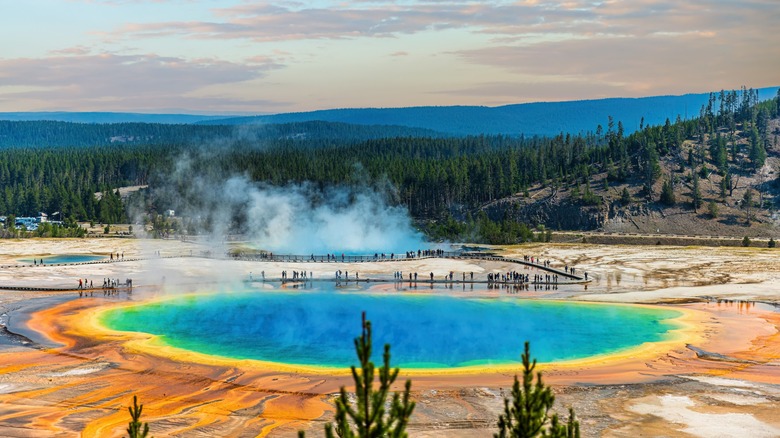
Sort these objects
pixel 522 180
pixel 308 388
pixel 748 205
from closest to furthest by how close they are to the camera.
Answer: pixel 308 388 → pixel 748 205 → pixel 522 180

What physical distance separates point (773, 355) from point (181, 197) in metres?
94.1

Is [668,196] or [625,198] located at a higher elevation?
[668,196]

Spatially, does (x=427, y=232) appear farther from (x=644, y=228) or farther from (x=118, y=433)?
(x=118, y=433)

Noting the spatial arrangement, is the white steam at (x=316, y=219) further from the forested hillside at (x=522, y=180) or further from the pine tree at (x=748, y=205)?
the pine tree at (x=748, y=205)

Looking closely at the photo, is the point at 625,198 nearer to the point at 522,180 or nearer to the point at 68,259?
the point at 522,180

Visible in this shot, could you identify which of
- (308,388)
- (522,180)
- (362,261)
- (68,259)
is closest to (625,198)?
(522,180)

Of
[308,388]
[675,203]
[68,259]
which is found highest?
[675,203]

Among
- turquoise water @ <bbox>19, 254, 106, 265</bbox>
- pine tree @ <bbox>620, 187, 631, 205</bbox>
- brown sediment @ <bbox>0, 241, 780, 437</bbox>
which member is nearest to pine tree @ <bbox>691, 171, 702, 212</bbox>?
pine tree @ <bbox>620, 187, 631, 205</bbox>

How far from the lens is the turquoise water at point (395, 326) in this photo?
34906 mm

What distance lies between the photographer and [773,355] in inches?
1319

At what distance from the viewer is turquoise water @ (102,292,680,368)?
115 ft

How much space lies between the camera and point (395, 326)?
4103cm

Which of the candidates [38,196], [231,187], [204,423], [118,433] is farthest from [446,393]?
[38,196]

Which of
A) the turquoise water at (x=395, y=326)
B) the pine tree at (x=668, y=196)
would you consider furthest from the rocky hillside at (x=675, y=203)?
the turquoise water at (x=395, y=326)
